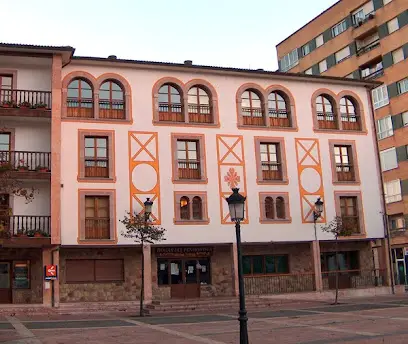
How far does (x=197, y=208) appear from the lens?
90.1ft

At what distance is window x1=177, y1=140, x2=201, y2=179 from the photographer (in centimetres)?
2750

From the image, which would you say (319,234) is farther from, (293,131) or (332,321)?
(332,321)

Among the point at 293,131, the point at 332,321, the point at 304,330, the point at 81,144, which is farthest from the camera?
the point at 293,131

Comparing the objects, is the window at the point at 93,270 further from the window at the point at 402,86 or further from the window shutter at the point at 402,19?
the window shutter at the point at 402,19

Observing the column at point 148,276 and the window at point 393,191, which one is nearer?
the column at point 148,276

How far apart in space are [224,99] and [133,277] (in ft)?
32.7

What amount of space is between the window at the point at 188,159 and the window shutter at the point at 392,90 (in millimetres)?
21989

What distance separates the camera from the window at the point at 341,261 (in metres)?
30.7

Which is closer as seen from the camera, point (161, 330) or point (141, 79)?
point (161, 330)

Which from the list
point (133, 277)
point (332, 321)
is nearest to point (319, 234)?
point (133, 277)

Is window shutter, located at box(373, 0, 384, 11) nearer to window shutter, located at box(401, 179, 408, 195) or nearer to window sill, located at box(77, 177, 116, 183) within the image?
window shutter, located at box(401, 179, 408, 195)

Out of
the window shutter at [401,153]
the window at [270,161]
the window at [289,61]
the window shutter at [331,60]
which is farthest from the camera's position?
the window at [289,61]

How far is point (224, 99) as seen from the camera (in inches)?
1135

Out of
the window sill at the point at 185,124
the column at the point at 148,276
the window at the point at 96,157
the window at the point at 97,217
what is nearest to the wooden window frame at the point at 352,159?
the window sill at the point at 185,124
